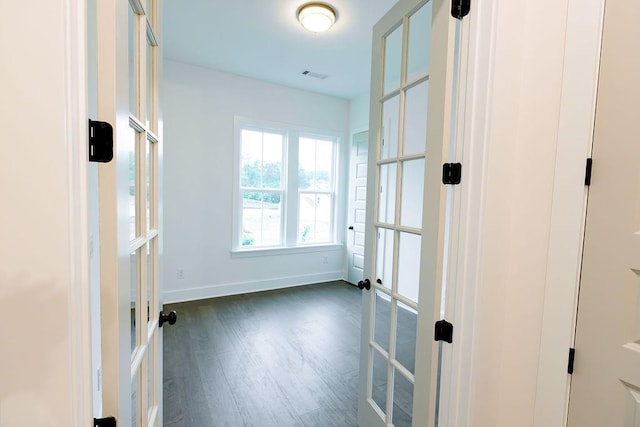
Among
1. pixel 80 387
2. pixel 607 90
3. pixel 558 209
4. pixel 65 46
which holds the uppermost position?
pixel 607 90

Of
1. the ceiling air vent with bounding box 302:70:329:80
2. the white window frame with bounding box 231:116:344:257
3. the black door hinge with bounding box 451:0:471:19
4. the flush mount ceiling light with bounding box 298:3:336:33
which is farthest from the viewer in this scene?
the white window frame with bounding box 231:116:344:257

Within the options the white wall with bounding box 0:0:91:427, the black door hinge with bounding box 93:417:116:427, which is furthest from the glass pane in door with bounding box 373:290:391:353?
the white wall with bounding box 0:0:91:427

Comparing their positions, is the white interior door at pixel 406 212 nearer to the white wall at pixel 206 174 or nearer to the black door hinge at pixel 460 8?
the black door hinge at pixel 460 8

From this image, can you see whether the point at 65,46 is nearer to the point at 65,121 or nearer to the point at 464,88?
the point at 65,121

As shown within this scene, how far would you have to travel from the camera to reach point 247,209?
13.4ft

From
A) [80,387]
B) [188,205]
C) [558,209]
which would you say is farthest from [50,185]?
[188,205]

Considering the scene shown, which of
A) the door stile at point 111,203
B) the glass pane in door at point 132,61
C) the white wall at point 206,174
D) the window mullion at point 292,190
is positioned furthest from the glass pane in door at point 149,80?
the window mullion at point 292,190

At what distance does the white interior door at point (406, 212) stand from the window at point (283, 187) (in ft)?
8.56

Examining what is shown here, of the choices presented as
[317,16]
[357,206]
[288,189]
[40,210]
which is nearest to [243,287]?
[288,189]

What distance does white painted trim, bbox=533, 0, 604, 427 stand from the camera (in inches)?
36.0

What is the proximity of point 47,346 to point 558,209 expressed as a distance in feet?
4.42

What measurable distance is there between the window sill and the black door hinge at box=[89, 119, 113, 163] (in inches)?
136

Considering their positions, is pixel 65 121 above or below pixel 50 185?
above

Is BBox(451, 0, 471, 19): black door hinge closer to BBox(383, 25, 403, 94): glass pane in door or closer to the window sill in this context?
BBox(383, 25, 403, 94): glass pane in door
